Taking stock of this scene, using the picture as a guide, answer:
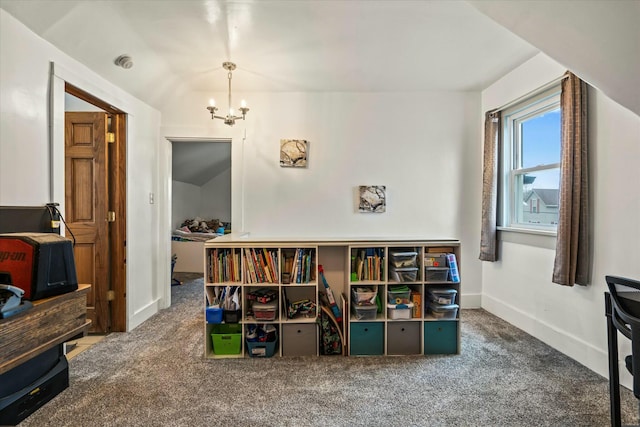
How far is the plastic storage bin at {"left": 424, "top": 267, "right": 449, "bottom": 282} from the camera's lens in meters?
2.25

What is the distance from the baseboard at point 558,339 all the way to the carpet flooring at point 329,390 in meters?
0.08

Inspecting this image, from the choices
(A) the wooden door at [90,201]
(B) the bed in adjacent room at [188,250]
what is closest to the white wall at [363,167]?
(A) the wooden door at [90,201]

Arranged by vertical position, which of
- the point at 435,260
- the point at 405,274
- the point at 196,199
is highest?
the point at 196,199

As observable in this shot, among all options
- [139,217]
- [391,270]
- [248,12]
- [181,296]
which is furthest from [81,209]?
[391,270]

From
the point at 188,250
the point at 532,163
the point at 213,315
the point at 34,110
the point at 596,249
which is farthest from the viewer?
the point at 188,250

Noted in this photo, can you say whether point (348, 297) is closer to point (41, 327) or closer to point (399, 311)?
point (399, 311)

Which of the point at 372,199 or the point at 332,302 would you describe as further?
the point at 372,199

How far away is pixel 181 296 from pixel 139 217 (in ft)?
4.53

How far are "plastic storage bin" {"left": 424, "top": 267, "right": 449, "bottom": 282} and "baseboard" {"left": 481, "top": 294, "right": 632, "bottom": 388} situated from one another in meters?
1.09

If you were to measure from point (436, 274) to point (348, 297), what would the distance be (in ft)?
2.43

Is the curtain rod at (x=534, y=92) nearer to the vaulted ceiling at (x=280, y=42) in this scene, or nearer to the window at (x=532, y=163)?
the window at (x=532, y=163)

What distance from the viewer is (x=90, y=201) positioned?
261 cm

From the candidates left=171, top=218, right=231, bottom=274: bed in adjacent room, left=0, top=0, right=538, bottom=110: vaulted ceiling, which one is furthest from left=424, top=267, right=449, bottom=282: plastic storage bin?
left=171, top=218, right=231, bottom=274: bed in adjacent room

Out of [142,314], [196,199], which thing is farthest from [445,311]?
[196,199]
